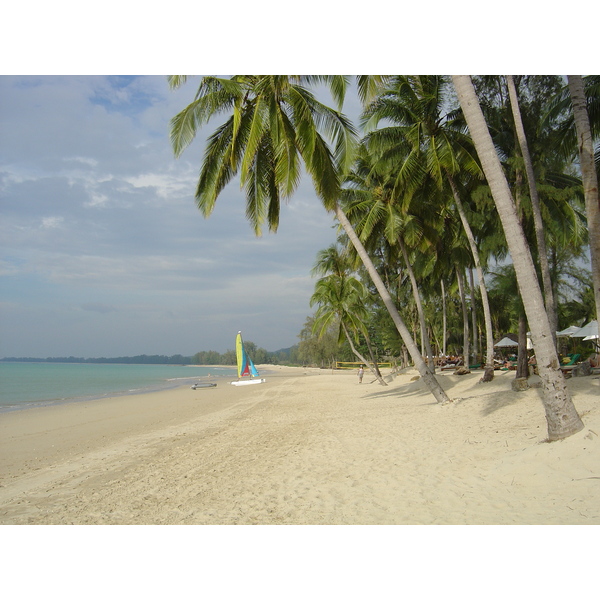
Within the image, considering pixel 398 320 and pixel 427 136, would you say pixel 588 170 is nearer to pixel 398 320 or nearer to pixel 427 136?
pixel 398 320

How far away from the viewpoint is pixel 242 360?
29109 millimetres

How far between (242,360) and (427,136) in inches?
756

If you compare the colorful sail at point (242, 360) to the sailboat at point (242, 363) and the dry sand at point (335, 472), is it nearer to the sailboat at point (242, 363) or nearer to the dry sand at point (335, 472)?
the sailboat at point (242, 363)

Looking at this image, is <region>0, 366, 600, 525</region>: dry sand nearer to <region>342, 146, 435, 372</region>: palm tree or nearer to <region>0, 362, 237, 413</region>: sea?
<region>342, 146, 435, 372</region>: palm tree

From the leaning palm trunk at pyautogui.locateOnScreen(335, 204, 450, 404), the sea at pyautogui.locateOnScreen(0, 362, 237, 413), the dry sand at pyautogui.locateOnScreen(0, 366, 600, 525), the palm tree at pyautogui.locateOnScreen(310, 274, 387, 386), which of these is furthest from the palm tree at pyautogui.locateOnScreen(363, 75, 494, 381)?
the sea at pyautogui.locateOnScreen(0, 362, 237, 413)

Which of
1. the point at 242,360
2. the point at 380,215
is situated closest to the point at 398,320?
the point at 380,215

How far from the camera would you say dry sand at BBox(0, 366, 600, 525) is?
409 cm

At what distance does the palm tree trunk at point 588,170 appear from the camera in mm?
6430

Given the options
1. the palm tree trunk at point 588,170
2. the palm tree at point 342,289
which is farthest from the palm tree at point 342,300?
the palm tree trunk at point 588,170

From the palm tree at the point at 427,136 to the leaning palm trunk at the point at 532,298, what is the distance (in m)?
7.79

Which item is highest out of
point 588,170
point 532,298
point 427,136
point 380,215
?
point 427,136

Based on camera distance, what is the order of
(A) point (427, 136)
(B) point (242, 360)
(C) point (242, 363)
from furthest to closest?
(C) point (242, 363) → (B) point (242, 360) → (A) point (427, 136)

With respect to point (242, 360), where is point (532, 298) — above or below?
above
